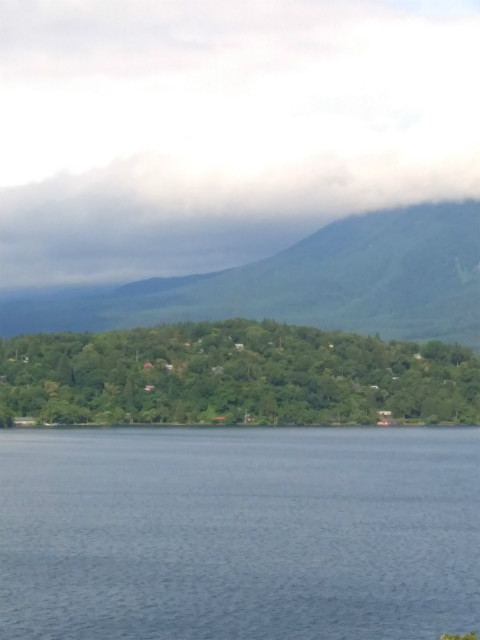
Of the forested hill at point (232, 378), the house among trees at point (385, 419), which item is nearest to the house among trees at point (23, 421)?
the forested hill at point (232, 378)

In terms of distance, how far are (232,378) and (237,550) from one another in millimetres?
106038

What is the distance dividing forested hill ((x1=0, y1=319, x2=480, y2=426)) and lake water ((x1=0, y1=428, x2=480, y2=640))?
6157 cm

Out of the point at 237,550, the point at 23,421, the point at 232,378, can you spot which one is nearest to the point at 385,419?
the point at 232,378

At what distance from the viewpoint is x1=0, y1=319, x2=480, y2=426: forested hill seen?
143 meters

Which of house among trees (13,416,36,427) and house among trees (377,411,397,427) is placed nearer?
house among trees (13,416,36,427)

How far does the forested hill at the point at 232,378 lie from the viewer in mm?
143250

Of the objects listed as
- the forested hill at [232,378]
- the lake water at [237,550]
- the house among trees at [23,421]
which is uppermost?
the forested hill at [232,378]

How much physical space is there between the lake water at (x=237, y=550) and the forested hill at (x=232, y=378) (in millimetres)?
61572

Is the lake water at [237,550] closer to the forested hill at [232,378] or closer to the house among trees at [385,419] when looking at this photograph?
the forested hill at [232,378]

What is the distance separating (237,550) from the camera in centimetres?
4184

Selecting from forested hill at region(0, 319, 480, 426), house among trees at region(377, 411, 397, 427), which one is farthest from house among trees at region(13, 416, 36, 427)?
house among trees at region(377, 411, 397, 427)

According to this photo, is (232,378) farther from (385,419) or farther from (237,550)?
(237,550)

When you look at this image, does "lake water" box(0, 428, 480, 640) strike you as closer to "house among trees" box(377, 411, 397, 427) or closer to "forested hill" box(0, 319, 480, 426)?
"forested hill" box(0, 319, 480, 426)

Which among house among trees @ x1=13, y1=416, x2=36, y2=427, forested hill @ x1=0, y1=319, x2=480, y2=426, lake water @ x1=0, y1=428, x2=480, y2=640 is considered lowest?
lake water @ x1=0, y1=428, x2=480, y2=640
